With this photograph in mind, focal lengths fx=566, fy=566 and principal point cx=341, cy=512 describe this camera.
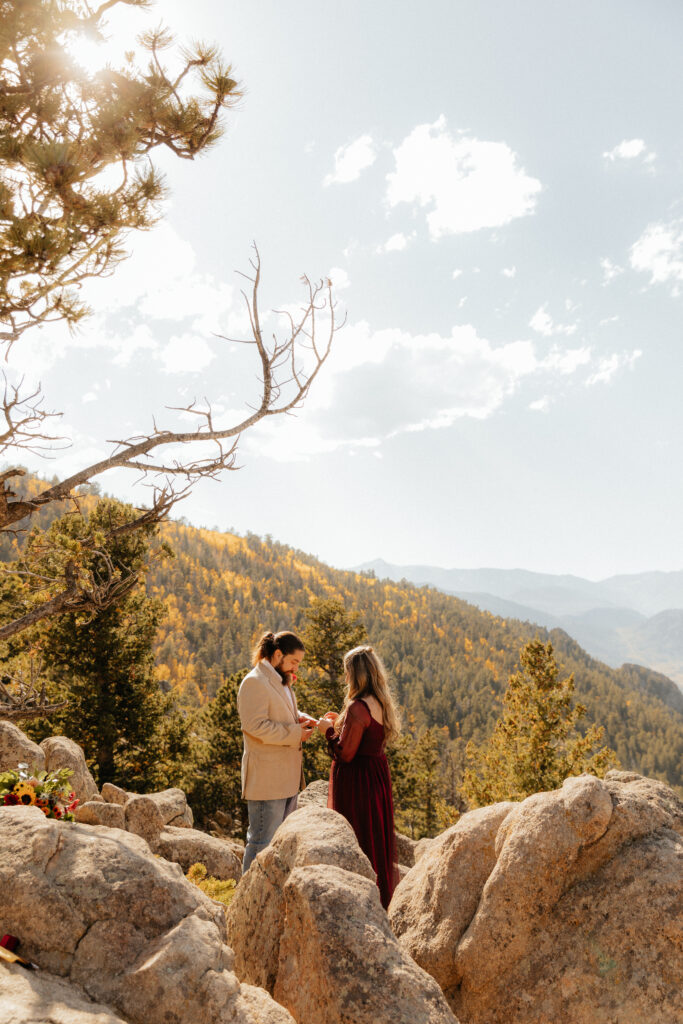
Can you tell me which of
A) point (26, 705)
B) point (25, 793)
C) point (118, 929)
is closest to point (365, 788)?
point (118, 929)

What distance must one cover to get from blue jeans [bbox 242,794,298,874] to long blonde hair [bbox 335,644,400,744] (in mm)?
879

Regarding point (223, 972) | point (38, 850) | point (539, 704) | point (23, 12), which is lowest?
point (539, 704)

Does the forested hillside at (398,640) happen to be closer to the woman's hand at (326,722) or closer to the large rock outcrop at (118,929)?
the woman's hand at (326,722)

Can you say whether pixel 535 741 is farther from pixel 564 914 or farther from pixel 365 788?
pixel 564 914

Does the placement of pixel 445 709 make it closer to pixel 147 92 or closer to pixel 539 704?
pixel 539 704

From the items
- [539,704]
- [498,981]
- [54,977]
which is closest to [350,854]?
[498,981]

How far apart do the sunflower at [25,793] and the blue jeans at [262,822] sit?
1.68m

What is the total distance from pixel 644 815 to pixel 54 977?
3722 millimetres

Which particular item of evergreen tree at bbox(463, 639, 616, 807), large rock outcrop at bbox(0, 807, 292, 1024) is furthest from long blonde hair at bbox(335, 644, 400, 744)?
evergreen tree at bbox(463, 639, 616, 807)

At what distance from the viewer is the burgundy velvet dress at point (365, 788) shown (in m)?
4.72

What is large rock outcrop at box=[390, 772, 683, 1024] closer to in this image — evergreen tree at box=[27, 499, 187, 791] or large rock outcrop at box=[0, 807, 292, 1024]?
large rock outcrop at box=[0, 807, 292, 1024]

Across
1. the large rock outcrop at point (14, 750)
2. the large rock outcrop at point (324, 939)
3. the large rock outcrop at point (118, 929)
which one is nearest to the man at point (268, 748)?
the large rock outcrop at point (324, 939)

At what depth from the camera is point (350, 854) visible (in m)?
3.54

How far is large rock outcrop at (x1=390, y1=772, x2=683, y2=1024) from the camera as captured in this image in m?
3.50
